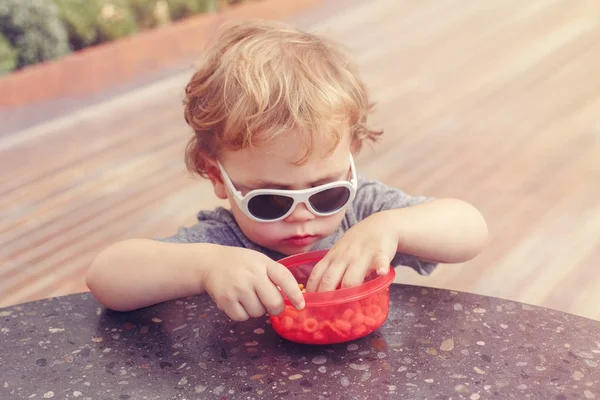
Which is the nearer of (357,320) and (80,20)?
(357,320)

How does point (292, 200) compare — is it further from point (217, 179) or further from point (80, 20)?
point (80, 20)

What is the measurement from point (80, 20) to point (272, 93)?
5109 millimetres

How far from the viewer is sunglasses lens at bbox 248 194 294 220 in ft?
5.13

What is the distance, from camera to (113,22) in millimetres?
6410

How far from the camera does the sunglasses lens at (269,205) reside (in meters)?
1.56

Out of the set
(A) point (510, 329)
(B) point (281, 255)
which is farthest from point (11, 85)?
(A) point (510, 329)

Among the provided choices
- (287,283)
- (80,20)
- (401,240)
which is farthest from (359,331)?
(80,20)

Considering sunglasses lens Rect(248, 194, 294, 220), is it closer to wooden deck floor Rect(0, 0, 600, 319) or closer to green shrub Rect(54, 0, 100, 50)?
wooden deck floor Rect(0, 0, 600, 319)

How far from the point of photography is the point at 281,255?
1.85 meters

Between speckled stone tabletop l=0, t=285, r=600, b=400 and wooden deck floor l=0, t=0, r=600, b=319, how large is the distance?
1940mm

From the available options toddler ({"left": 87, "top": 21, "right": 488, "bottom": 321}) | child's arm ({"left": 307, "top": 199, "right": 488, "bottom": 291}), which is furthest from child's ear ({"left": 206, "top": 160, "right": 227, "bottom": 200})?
child's arm ({"left": 307, "top": 199, "right": 488, "bottom": 291})

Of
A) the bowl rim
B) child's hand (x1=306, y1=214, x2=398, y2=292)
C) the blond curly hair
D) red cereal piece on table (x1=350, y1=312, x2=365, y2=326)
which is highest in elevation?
the blond curly hair

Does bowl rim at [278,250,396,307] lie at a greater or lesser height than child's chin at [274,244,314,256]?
greater

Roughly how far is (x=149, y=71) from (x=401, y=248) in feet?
16.1
